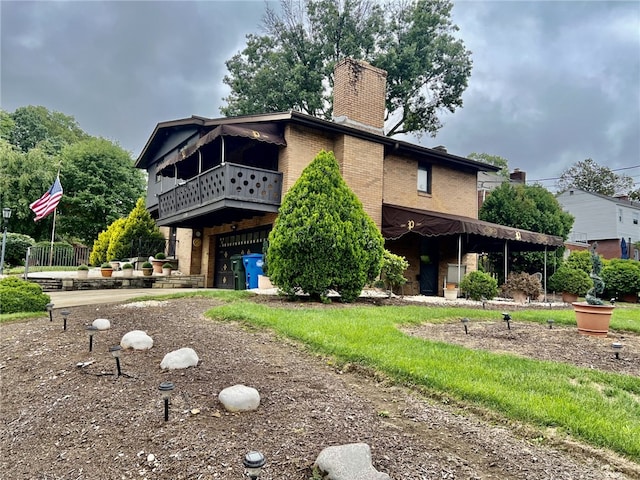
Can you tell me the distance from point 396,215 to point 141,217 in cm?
1348

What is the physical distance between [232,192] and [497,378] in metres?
10.0

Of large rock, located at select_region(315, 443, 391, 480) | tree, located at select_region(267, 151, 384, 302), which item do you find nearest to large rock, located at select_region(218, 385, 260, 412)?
large rock, located at select_region(315, 443, 391, 480)

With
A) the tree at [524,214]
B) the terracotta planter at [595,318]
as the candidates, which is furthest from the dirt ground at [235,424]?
the tree at [524,214]

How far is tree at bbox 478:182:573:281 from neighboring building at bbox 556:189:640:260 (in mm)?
21510

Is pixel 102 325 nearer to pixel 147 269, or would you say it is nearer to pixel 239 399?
pixel 239 399

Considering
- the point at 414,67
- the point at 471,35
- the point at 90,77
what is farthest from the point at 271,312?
the point at 471,35

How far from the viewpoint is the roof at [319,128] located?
44.1ft

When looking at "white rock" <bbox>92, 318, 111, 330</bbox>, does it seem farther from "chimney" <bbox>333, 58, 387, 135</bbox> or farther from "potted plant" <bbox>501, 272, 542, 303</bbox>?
Answer: "potted plant" <bbox>501, 272, 542, 303</bbox>

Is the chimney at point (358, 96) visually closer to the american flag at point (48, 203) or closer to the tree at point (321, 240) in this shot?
the tree at point (321, 240)

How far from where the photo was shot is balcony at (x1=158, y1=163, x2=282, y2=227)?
1276cm

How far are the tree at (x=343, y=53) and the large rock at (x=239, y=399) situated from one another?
26583mm

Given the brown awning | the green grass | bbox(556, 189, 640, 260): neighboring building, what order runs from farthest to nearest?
bbox(556, 189, 640, 260): neighboring building
the brown awning
the green grass

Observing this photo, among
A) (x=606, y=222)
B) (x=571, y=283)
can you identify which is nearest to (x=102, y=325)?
(x=571, y=283)

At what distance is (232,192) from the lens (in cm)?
1273
